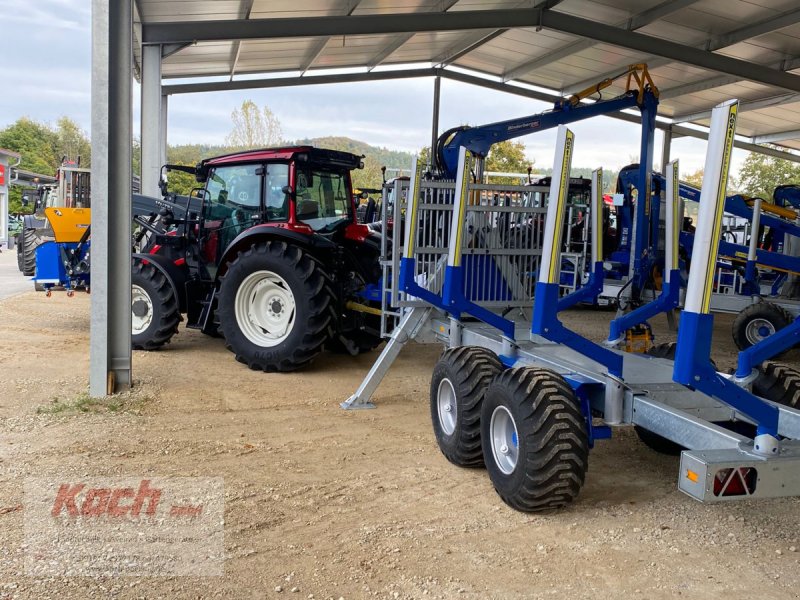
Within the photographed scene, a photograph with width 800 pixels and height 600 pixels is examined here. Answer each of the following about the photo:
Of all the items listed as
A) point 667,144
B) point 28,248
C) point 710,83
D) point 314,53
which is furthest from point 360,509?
point 667,144

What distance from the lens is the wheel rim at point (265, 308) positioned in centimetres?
700

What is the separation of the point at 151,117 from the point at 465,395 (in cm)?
964

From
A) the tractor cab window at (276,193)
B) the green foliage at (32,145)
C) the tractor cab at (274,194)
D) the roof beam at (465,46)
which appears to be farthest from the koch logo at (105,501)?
the green foliage at (32,145)

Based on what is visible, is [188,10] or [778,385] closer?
[778,385]

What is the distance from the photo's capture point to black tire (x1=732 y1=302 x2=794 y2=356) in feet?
29.6

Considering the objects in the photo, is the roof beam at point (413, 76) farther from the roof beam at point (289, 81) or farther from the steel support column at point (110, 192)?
the steel support column at point (110, 192)

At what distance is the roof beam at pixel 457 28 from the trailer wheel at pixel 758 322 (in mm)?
5620

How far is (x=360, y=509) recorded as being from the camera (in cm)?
368

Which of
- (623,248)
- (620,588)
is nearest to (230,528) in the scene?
(620,588)

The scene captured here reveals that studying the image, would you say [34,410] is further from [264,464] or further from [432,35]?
[432,35]

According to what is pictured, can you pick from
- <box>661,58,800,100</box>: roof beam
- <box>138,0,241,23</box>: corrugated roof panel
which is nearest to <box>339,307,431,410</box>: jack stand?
<box>138,0,241,23</box>: corrugated roof panel

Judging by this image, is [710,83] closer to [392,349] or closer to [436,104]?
[436,104]

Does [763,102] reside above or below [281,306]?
above

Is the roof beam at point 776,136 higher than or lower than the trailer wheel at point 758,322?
higher
